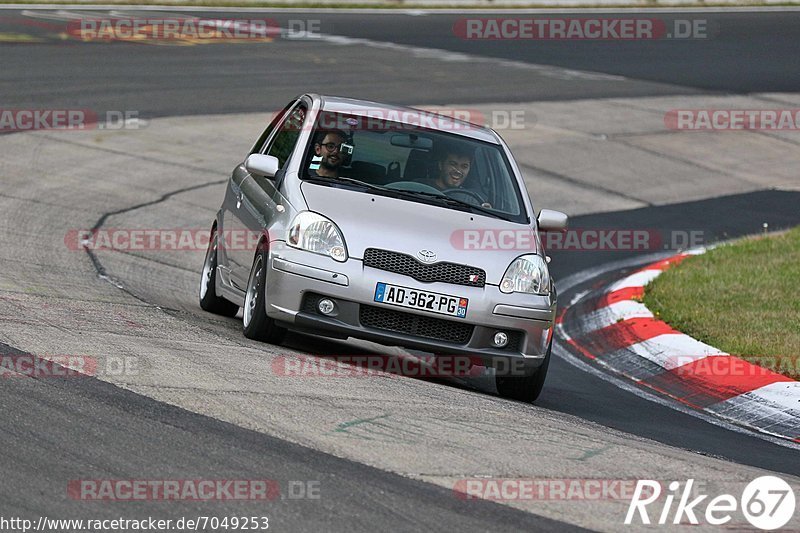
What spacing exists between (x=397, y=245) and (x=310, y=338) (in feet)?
5.62

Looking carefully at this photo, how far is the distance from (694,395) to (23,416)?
484 centimetres

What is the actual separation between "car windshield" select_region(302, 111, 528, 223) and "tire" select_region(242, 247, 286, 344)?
0.68m

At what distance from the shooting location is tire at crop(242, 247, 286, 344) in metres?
8.16

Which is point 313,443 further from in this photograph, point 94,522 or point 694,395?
point 694,395

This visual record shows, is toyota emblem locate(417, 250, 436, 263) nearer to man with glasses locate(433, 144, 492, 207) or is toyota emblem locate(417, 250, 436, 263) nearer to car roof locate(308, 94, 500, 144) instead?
man with glasses locate(433, 144, 492, 207)
